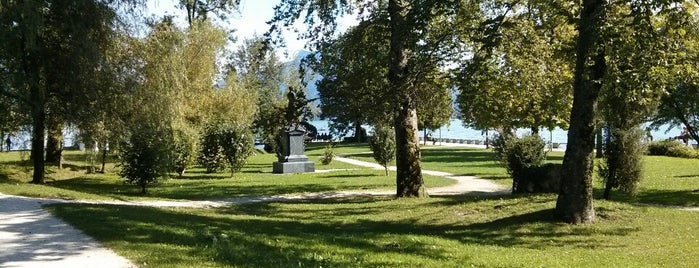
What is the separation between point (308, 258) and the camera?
7363 millimetres

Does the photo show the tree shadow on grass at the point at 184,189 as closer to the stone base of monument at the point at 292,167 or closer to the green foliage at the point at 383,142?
the green foliage at the point at 383,142

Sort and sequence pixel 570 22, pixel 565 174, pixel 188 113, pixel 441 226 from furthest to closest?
A: pixel 188 113 < pixel 441 226 < pixel 565 174 < pixel 570 22

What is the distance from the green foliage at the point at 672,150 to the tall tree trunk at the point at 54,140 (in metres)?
33.6

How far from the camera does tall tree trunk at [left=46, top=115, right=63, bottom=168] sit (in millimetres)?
19808

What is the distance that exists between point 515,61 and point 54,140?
18.3 metres

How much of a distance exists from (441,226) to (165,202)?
7932 mm

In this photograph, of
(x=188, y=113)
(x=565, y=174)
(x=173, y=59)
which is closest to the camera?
(x=565, y=174)

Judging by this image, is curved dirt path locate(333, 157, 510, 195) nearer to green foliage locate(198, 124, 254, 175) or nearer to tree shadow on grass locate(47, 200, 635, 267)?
tree shadow on grass locate(47, 200, 635, 267)

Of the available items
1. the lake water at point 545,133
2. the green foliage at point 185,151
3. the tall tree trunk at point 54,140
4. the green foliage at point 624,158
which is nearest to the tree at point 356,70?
the green foliage at point 624,158

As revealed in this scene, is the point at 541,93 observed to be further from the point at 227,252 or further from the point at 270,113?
the point at 227,252

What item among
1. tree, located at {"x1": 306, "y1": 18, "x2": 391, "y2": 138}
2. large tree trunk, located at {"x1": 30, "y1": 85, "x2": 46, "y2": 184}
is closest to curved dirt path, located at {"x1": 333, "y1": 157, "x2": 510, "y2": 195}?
tree, located at {"x1": 306, "y1": 18, "x2": 391, "y2": 138}

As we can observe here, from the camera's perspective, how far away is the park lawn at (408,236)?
7.48 meters

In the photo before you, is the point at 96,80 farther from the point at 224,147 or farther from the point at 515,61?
the point at 515,61

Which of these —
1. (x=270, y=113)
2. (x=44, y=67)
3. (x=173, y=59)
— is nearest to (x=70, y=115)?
(x=44, y=67)
